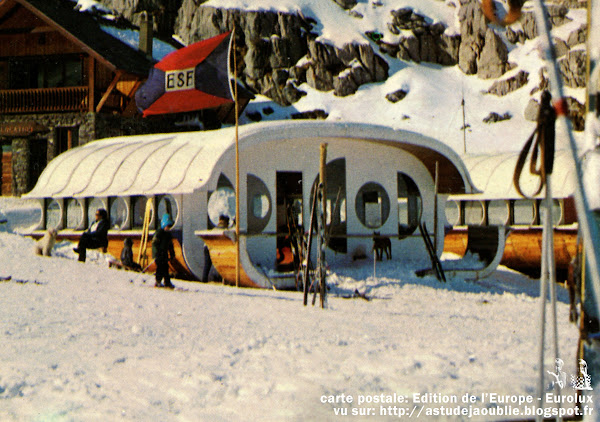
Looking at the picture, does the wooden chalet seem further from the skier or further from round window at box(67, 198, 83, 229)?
the skier

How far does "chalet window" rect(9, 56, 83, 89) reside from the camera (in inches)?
1255

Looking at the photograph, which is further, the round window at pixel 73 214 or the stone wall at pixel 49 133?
the stone wall at pixel 49 133

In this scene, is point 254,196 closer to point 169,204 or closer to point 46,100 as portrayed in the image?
point 169,204

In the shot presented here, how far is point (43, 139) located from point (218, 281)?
19.9 m

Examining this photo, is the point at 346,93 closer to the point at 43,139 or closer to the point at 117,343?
the point at 43,139

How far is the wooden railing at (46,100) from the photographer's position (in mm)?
31016

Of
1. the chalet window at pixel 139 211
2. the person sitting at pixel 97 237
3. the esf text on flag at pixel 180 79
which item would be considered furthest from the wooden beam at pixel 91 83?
the person sitting at pixel 97 237

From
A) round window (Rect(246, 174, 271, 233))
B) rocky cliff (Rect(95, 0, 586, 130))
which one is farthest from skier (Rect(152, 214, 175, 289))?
rocky cliff (Rect(95, 0, 586, 130))

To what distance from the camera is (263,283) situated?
13.6 metres

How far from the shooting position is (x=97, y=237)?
15461 millimetres

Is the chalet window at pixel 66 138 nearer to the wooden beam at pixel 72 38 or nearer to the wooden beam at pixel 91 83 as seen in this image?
the wooden beam at pixel 91 83

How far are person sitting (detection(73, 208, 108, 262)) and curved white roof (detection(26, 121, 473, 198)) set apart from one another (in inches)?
26.4

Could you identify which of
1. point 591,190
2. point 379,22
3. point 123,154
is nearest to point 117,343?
point 591,190

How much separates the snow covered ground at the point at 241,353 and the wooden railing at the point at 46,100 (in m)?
20.2
